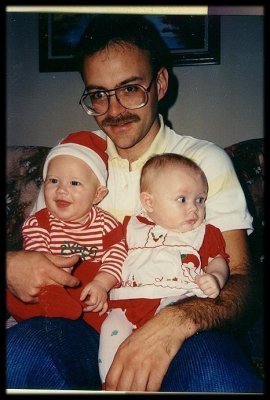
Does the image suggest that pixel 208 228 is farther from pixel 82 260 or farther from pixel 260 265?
pixel 82 260

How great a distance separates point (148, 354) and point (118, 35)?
3.08 feet

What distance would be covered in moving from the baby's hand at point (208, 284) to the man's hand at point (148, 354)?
0.31 ft

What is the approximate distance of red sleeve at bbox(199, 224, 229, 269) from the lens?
3.79 feet

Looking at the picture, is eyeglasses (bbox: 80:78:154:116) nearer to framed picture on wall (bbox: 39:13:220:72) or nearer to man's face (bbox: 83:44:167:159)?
man's face (bbox: 83:44:167:159)

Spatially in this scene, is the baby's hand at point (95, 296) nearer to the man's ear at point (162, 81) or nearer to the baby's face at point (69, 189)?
the baby's face at point (69, 189)

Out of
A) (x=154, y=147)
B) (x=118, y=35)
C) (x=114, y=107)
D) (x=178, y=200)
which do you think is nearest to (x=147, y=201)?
(x=178, y=200)

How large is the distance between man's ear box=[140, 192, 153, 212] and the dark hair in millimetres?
422

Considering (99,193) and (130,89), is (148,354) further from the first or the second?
(130,89)

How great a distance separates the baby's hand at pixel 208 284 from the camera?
1.07m

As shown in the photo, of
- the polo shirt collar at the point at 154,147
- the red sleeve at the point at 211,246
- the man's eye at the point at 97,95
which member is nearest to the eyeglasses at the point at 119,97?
the man's eye at the point at 97,95

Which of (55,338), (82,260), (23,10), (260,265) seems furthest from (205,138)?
(55,338)

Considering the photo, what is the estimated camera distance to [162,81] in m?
1.37

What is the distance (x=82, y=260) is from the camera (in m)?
1.19

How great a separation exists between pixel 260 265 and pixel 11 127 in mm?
897
